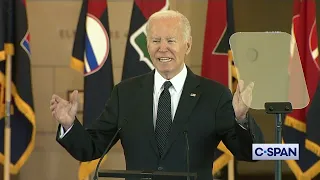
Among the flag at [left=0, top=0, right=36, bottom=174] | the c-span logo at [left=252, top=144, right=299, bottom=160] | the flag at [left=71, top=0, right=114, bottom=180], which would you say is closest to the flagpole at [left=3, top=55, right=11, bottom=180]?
the flag at [left=0, top=0, right=36, bottom=174]

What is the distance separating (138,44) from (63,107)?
2431mm

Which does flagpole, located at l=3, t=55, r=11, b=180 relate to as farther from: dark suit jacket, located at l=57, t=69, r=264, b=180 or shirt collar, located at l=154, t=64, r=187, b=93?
shirt collar, located at l=154, t=64, r=187, b=93

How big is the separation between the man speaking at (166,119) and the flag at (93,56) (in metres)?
2.17

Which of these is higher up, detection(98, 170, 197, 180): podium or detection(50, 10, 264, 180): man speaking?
detection(50, 10, 264, 180): man speaking

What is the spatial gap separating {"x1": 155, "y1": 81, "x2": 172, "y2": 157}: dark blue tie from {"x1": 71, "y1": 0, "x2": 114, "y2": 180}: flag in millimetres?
2286

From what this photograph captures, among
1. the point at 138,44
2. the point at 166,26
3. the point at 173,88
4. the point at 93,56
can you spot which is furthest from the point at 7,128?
the point at 166,26

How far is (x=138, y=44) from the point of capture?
434 cm

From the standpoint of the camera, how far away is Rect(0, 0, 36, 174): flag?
14.1 feet

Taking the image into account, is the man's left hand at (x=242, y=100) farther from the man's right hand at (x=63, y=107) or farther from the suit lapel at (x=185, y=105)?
the man's right hand at (x=63, y=107)

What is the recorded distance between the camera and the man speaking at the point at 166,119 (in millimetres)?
2043

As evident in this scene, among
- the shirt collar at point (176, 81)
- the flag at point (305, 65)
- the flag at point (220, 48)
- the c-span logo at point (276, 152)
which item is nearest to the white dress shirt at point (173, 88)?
the shirt collar at point (176, 81)

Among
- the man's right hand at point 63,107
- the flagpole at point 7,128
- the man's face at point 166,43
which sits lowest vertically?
the flagpole at point 7,128

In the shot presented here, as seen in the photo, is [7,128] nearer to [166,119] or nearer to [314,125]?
[314,125]

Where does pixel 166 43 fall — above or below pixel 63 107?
above
